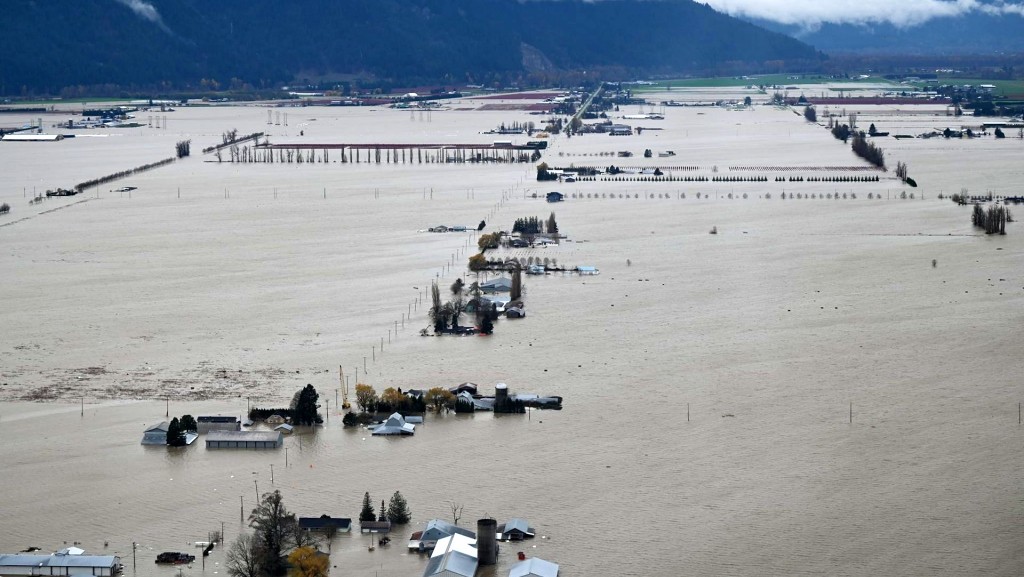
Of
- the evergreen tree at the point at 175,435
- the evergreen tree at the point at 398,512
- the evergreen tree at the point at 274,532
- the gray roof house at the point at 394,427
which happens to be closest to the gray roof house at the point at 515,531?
the evergreen tree at the point at 398,512

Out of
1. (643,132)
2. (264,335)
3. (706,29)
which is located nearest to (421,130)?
(643,132)

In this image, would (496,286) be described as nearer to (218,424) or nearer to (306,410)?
(306,410)

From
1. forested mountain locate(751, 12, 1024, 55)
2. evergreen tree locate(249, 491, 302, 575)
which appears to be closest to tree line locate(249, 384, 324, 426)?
evergreen tree locate(249, 491, 302, 575)

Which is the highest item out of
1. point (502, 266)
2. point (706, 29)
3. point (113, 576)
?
point (706, 29)

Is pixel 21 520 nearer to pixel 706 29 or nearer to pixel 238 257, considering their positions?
pixel 238 257

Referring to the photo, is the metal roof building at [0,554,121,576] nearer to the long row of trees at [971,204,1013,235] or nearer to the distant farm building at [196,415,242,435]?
the distant farm building at [196,415,242,435]
